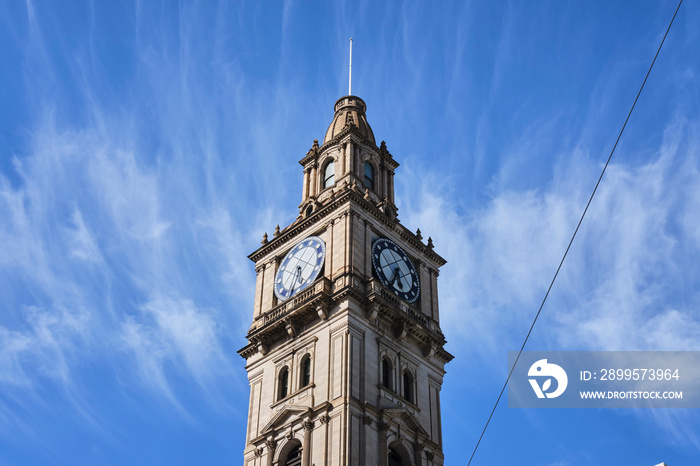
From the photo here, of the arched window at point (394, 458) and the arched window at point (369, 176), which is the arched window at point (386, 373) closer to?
the arched window at point (394, 458)

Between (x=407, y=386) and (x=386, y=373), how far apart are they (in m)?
2.13

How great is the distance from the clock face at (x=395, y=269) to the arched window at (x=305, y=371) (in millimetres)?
7663

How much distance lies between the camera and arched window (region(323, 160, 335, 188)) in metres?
76.8

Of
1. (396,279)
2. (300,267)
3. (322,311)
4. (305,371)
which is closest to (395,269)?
(396,279)

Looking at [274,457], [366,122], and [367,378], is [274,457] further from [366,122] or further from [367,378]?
[366,122]

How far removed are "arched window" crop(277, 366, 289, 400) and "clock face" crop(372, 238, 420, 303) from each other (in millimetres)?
8735

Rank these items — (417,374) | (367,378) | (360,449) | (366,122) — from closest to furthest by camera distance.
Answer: (360,449)
(367,378)
(417,374)
(366,122)

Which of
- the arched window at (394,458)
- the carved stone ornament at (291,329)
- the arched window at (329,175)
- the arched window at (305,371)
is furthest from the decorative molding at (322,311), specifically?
the arched window at (329,175)

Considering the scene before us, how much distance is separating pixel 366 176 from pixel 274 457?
2534 cm

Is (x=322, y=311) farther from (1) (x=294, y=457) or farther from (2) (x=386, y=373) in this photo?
(1) (x=294, y=457)

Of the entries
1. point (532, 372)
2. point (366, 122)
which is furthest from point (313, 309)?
point (366, 122)

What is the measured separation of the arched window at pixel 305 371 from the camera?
2446 inches

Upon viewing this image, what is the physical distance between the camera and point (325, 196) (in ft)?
246

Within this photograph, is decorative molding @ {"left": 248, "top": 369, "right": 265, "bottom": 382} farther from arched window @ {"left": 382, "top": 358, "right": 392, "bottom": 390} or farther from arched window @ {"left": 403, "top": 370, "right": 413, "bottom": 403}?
arched window @ {"left": 403, "top": 370, "right": 413, "bottom": 403}
